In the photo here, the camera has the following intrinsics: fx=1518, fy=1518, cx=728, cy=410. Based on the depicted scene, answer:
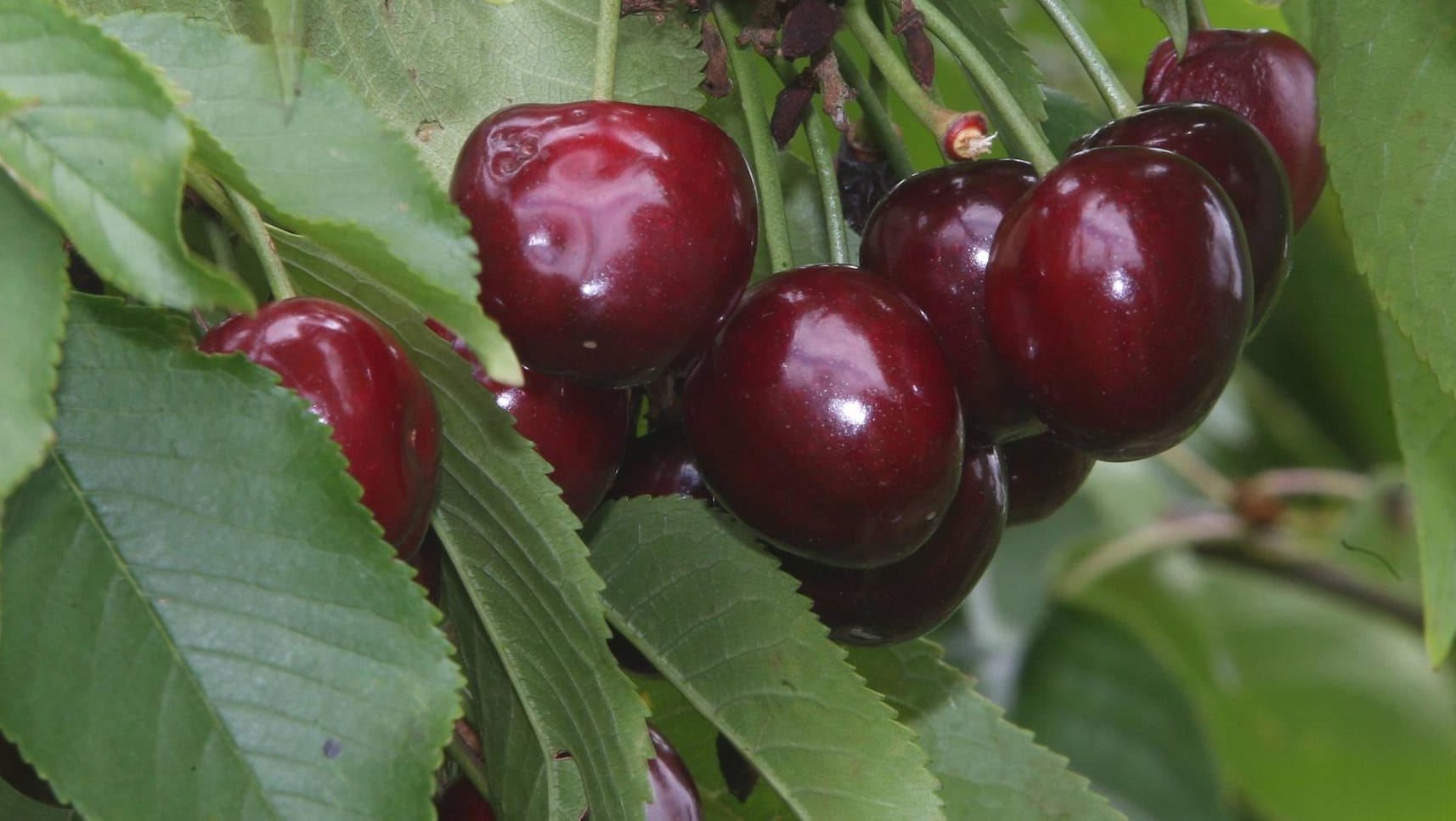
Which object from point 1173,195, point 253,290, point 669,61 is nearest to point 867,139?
point 669,61

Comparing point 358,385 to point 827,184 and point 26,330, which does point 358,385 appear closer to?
point 26,330

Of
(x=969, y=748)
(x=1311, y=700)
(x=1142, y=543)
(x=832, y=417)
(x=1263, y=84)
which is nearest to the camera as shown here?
(x=832, y=417)

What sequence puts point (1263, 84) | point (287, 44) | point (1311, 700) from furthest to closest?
1. point (1311, 700)
2. point (1263, 84)
3. point (287, 44)

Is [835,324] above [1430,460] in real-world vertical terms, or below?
above

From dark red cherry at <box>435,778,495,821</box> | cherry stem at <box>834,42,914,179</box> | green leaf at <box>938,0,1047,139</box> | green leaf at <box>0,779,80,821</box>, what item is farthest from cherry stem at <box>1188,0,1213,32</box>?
green leaf at <box>0,779,80,821</box>

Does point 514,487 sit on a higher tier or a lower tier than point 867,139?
lower

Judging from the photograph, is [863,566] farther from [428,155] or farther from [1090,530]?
[1090,530]

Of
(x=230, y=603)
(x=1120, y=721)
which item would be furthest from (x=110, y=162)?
(x=1120, y=721)
